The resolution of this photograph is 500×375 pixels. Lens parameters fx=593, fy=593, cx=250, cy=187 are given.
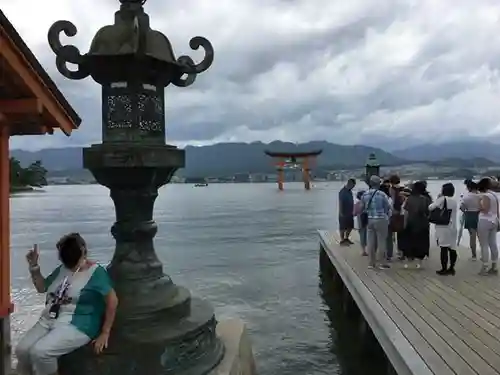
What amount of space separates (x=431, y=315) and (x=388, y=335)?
1.05 meters

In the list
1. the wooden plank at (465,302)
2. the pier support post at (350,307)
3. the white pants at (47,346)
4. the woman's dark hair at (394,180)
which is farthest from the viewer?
the pier support post at (350,307)

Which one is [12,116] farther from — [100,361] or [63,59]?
[100,361]

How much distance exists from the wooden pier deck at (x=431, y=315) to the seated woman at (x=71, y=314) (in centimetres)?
279

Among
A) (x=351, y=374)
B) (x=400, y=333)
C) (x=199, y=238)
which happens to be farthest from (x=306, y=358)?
(x=199, y=238)

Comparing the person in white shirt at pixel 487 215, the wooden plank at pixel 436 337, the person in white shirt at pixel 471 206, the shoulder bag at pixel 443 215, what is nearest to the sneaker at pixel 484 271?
the person in white shirt at pixel 487 215

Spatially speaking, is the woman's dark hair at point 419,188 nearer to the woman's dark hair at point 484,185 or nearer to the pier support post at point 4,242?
the woman's dark hair at point 484,185

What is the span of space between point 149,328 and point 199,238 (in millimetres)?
23092

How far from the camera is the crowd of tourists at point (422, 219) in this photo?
370 inches

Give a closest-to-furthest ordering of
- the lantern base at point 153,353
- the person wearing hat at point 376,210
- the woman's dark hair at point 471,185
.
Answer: the lantern base at point 153,353, the person wearing hat at point 376,210, the woman's dark hair at point 471,185

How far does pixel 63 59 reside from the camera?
4.77 meters

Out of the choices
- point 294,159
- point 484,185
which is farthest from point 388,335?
point 294,159

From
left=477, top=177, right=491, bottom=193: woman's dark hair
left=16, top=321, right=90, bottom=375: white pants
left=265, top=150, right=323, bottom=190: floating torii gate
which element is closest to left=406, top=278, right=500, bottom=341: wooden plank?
left=477, top=177, right=491, bottom=193: woman's dark hair

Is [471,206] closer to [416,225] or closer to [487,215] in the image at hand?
[487,215]

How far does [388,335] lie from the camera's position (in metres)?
6.51
